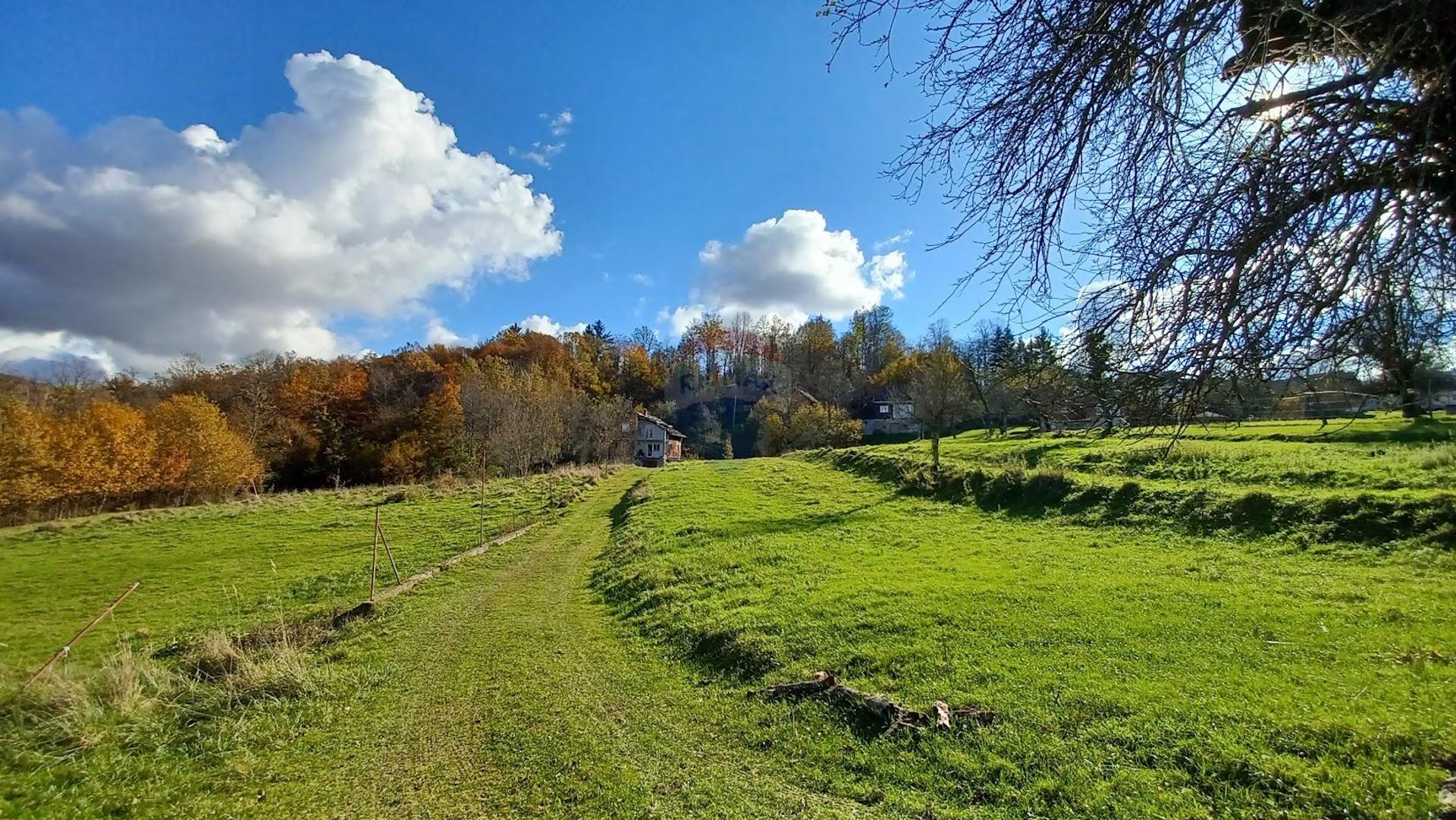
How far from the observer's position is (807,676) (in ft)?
21.9

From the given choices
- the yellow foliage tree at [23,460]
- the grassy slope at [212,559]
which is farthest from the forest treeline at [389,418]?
the grassy slope at [212,559]

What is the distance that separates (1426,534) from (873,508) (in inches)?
451

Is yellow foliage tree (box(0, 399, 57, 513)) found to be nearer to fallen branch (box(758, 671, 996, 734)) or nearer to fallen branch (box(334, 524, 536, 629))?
fallen branch (box(334, 524, 536, 629))

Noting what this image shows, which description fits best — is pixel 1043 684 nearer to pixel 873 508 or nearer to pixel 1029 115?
pixel 1029 115

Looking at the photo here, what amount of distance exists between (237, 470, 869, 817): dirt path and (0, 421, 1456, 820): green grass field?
0.04m

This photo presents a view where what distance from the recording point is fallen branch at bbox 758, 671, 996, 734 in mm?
5375

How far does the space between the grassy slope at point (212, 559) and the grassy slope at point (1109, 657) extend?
8555 mm

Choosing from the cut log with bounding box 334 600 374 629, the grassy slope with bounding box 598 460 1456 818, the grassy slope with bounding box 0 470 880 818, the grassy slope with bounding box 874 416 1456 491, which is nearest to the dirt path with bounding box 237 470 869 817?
the grassy slope with bounding box 0 470 880 818

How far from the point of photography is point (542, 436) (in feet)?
168

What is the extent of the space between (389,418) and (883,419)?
56.1 metres

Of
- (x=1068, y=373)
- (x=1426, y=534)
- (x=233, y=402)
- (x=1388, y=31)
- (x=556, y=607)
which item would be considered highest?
(x=233, y=402)

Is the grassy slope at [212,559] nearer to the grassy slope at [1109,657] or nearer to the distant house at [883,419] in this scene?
the grassy slope at [1109,657]

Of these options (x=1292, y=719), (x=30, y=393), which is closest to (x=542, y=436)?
(x=30, y=393)

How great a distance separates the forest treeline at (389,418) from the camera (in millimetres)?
36125
